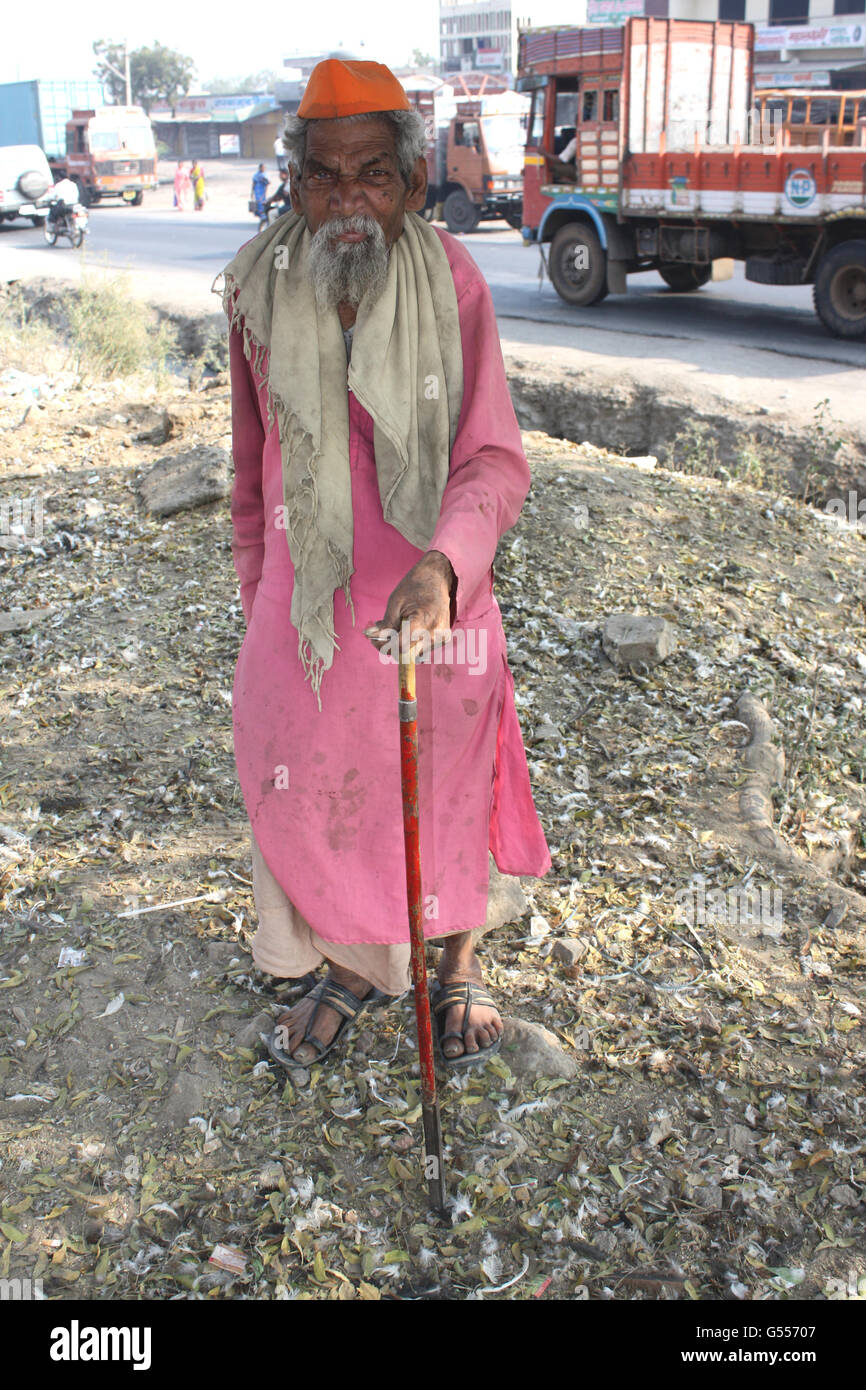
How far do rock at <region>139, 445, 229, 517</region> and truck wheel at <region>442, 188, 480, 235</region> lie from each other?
16.6 metres

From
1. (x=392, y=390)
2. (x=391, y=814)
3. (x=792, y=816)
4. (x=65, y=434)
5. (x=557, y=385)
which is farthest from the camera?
(x=557, y=385)

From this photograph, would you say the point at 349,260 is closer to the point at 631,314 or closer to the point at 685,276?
the point at 631,314

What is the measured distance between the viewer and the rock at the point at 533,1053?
2.51 m

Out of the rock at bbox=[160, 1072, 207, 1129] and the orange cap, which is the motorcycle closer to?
the orange cap

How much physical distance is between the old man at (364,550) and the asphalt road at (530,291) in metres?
8.26

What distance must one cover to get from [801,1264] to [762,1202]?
0.14 metres

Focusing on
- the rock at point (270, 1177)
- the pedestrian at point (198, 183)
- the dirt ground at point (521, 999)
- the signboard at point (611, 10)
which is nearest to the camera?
the dirt ground at point (521, 999)

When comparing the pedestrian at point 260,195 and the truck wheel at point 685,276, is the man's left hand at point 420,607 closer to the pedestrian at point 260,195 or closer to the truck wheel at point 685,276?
the truck wheel at point 685,276

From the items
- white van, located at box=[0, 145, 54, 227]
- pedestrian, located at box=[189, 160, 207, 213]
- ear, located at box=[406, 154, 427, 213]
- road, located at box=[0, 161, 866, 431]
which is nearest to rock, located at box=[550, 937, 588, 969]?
ear, located at box=[406, 154, 427, 213]

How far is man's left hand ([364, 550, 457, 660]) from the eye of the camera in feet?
6.06

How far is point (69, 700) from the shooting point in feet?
13.7

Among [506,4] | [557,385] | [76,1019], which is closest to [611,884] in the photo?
[76,1019]

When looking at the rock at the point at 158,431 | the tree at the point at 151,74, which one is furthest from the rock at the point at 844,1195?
the tree at the point at 151,74

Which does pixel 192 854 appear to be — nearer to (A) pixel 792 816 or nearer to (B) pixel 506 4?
(A) pixel 792 816
